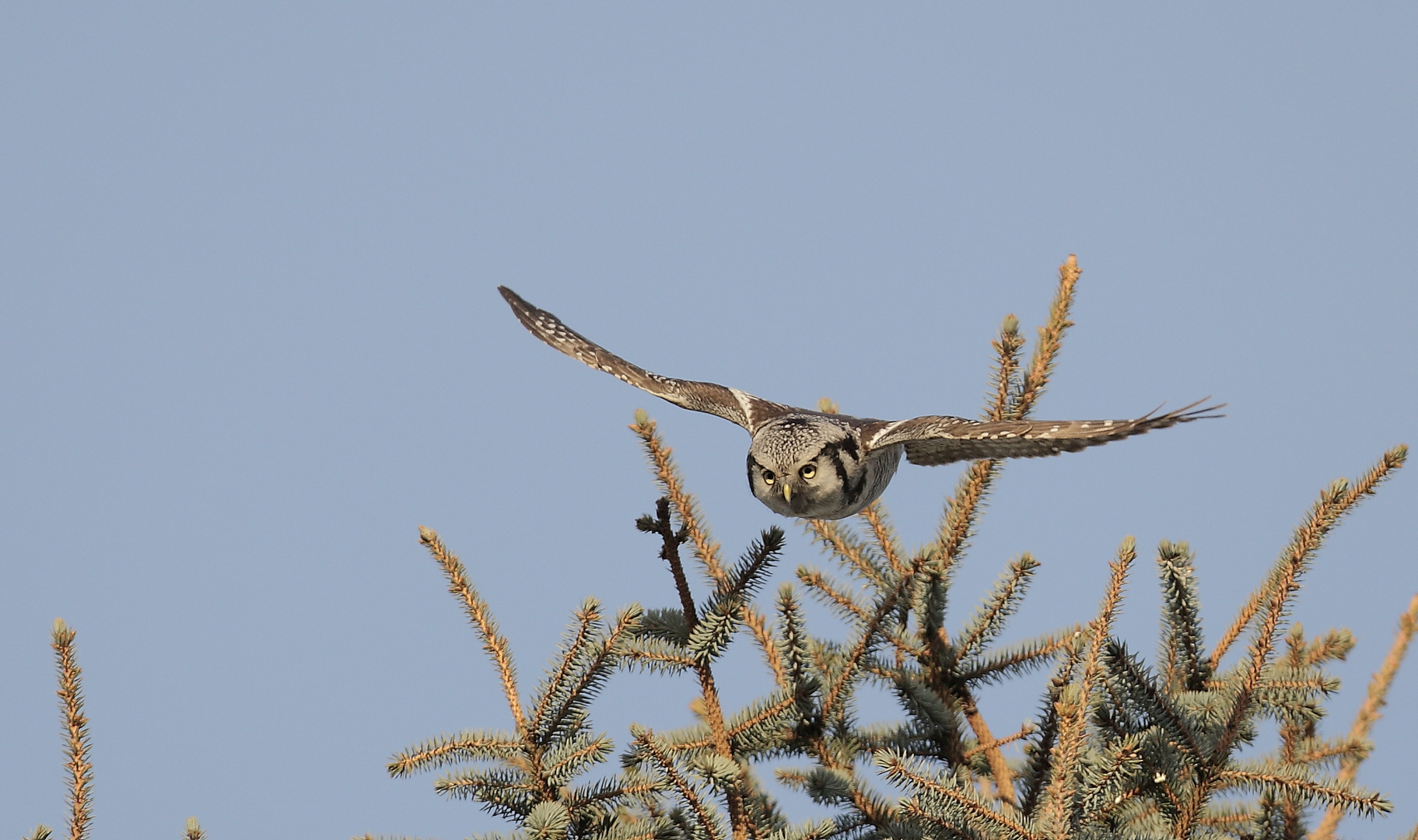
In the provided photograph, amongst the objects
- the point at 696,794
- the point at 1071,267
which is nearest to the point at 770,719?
the point at 696,794

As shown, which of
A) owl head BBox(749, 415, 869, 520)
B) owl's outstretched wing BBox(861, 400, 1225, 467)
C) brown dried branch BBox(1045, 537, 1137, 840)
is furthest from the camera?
owl head BBox(749, 415, 869, 520)

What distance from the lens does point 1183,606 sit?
424 cm

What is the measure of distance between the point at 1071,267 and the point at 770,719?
2508mm

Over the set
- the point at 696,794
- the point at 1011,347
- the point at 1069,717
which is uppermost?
the point at 1011,347

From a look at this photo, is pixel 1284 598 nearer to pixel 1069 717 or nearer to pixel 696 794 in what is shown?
pixel 1069 717

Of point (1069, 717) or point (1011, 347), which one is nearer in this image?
point (1069, 717)

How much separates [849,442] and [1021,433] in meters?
1.37

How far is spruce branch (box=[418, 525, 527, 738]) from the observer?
13.2 feet

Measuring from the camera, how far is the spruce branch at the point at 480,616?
158 inches

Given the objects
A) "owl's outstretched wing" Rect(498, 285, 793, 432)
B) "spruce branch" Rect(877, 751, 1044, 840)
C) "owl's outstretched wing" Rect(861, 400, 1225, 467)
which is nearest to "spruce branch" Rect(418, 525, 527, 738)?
"spruce branch" Rect(877, 751, 1044, 840)

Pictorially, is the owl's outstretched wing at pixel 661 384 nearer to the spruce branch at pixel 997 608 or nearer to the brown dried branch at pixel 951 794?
the spruce branch at pixel 997 608

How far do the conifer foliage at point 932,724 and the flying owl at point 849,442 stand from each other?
2.11ft

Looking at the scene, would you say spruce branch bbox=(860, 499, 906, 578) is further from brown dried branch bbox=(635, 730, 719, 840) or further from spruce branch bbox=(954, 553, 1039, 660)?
brown dried branch bbox=(635, 730, 719, 840)

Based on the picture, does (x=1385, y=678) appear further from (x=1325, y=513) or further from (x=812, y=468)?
(x=812, y=468)
